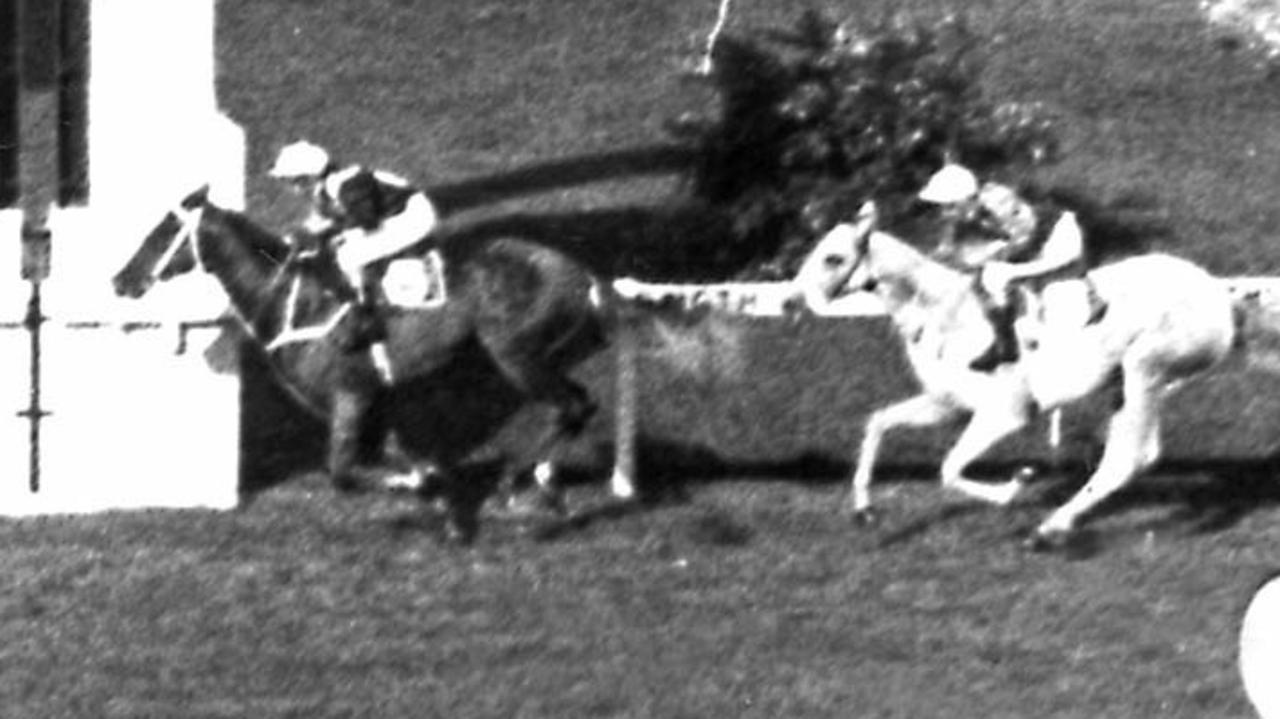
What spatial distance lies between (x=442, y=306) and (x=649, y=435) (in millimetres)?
793

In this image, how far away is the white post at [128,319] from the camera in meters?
10.0

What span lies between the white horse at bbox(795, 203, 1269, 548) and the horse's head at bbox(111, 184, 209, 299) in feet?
6.46

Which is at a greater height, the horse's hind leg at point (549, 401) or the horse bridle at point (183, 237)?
the horse bridle at point (183, 237)

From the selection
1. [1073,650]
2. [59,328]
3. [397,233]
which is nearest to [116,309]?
[59,328]

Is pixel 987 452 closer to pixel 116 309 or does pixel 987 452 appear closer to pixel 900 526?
pixel 900 526

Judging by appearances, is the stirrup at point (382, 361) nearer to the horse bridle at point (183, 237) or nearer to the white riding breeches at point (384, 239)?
the white riding breeches at point (384, 239)

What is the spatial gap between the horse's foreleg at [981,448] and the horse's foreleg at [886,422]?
9 centimetres

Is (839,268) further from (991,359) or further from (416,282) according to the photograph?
(416,282)

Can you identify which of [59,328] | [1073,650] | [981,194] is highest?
[981,194]

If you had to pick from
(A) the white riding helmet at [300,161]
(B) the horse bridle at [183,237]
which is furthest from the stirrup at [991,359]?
(B) the horse bridle at [183,237]

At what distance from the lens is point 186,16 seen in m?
10.0

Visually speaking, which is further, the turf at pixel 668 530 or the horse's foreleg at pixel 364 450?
the horse's foreleg at pixel 364 450

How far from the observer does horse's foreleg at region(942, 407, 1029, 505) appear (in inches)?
392

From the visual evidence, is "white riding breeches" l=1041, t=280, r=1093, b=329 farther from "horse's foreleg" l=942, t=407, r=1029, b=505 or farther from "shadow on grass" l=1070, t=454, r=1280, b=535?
"shadow on grass" l=1070, t=454, r=1280, b=535
